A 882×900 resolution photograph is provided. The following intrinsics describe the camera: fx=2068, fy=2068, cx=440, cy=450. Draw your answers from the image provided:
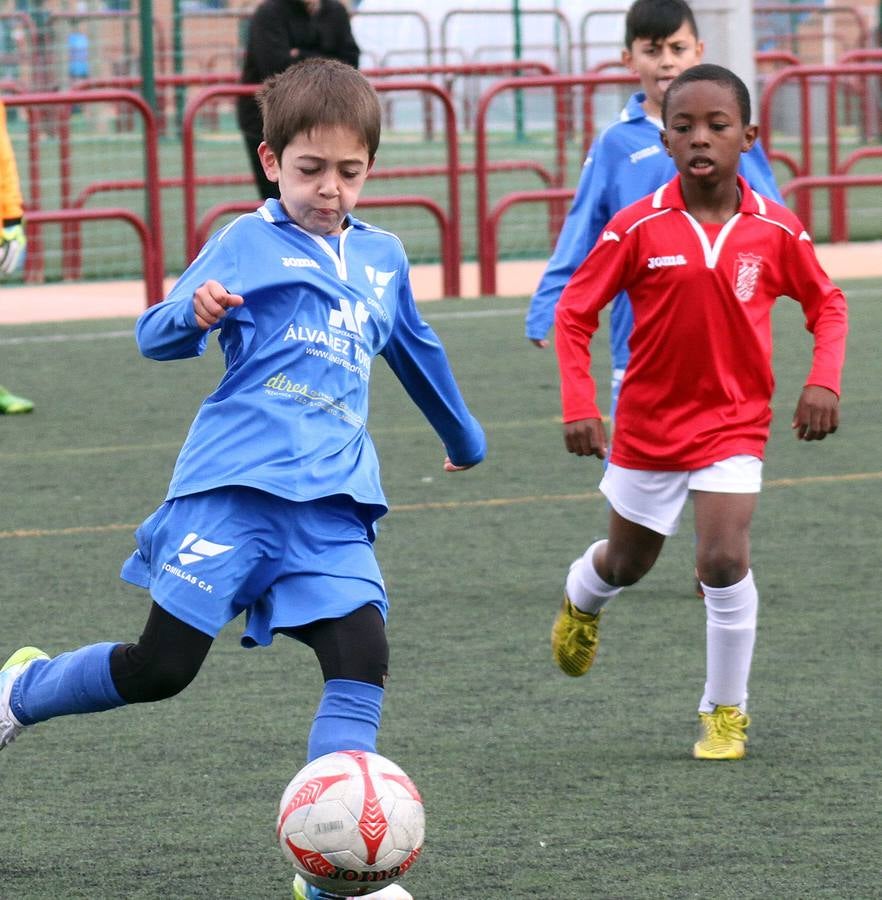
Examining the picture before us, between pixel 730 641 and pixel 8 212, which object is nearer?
pixel 730 641

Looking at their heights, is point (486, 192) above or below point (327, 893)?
above

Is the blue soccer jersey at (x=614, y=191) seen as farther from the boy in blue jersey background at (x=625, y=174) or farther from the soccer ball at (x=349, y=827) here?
the soccer ball at (x=349, y=827)

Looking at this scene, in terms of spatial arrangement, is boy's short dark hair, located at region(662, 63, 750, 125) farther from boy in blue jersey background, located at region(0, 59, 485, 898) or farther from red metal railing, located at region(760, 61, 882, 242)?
red metal railing, located at region(760, 61, 882, 242)

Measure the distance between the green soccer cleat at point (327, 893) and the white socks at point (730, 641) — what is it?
1190 millimetres

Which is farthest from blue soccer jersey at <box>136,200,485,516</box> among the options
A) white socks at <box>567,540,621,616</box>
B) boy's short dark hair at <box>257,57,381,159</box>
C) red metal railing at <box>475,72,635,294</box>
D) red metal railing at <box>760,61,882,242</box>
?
red metal railing at <box>760,61,882,242</box>

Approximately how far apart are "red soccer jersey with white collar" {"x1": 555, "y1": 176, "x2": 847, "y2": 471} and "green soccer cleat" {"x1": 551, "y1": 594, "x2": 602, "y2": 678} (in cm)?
57

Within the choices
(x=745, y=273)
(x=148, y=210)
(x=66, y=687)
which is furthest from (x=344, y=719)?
(x=148, y=210)

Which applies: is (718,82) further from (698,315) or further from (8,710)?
(8,710)

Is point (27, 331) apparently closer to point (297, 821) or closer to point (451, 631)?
point (451, 631)

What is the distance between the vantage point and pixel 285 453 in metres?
3.65

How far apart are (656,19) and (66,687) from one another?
121 inches

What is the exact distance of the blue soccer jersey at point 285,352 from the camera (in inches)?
143

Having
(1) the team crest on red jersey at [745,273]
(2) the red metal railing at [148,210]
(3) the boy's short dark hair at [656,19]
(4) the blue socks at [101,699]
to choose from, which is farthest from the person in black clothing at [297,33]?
(4) the blue socks at [101,699]

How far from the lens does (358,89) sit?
3.80 meters
